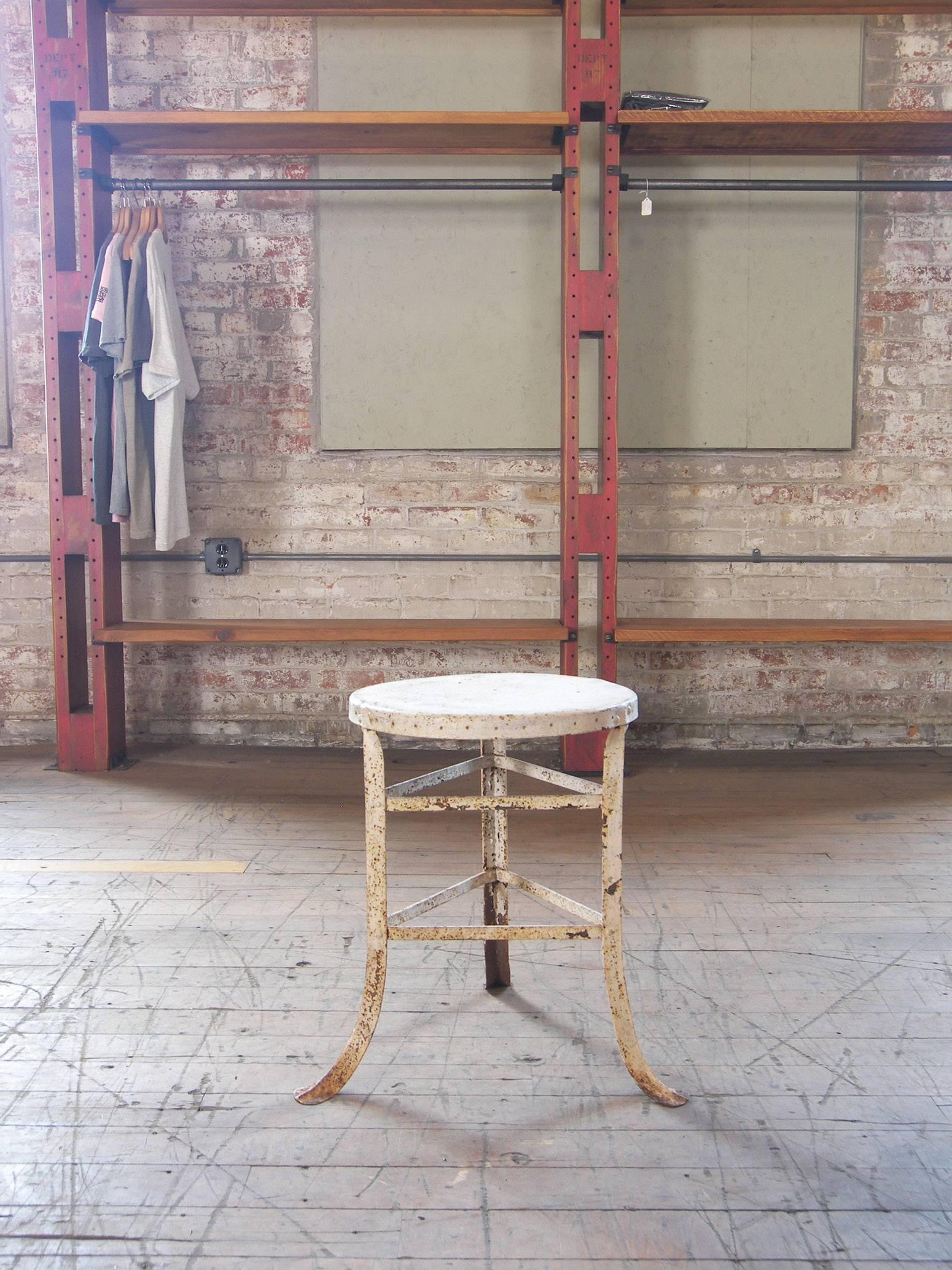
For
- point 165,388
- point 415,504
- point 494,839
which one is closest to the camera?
point 494,839

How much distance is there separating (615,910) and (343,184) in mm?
2948

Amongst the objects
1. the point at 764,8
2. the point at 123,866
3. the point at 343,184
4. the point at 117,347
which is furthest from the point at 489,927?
the point at 764,8

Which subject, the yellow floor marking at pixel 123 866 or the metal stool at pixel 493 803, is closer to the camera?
the metal stool at pixel 493 803

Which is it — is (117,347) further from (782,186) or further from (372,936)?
(372,936)

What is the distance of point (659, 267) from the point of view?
368 centimetres

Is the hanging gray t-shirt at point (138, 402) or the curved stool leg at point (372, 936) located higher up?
the hanging gray t-shirt at point (138, 402)

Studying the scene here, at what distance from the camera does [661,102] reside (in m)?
3.28

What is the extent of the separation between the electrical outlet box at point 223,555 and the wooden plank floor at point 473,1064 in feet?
4.15

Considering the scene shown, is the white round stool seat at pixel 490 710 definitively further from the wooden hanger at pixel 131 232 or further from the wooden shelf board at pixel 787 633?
the wooden hanger at pixel 131 232

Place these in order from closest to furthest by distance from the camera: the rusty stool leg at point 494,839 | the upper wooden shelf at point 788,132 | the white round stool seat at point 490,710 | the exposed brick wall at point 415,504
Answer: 1. the white round stool seat at point 490,710
2. the rusty stool leg at point 494,839
3. the upper wooden shelf at point 788,132
4. the exposed brick wall at point 415,504

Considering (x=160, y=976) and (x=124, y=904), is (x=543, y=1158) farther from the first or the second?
(x=124, y=904)

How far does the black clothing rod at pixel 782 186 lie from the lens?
3.49 metres

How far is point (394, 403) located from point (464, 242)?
0.64m

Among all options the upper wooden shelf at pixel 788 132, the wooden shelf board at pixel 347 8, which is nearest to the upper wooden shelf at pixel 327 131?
the upper wooden shelf at pixel 788 132
